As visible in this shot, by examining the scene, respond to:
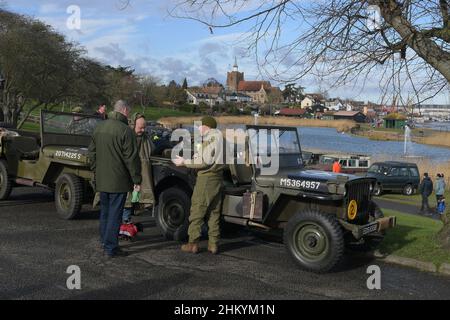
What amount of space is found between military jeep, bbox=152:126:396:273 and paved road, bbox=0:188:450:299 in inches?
12.7

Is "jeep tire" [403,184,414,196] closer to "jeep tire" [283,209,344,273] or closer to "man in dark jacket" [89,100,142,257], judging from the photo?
"jeep tire" [283,209,344,273]

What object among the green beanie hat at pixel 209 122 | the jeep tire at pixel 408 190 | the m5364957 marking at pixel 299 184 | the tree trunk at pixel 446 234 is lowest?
the jeep tire at pixel 408 190

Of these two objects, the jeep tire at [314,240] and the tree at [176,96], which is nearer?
the jeep tire at [314,240]

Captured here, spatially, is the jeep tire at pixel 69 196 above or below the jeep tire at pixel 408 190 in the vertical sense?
above

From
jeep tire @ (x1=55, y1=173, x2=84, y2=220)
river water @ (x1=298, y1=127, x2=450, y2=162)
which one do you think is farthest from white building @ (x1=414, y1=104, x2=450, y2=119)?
river water @ (x1=298, y1=127, x2=450, y2=162)

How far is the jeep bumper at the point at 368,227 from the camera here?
6.43 meters

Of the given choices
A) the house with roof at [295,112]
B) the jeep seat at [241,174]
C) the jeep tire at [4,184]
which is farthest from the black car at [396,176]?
the house with roof at [295,112]

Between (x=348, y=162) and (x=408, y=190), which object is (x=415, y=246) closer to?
(x=408, y=190)

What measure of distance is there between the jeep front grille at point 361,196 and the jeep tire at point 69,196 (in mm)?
4626

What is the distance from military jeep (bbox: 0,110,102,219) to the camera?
29.7 ft

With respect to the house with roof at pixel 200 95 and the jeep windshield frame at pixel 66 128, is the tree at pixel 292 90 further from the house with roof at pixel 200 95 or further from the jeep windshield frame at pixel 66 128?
the house with roof at pixel 200 95

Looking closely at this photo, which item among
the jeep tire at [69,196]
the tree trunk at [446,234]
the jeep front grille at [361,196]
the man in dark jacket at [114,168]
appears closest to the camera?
the man in dark jacket at [114,168]
